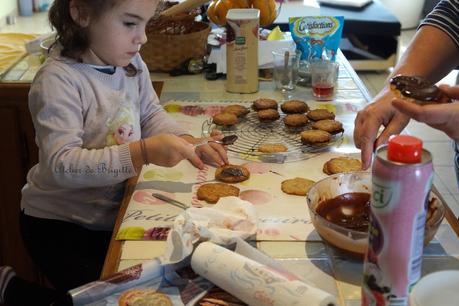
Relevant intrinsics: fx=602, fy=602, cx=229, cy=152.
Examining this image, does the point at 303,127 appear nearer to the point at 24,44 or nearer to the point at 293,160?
the point at 293,160

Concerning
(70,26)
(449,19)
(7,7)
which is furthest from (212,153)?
(7,7)

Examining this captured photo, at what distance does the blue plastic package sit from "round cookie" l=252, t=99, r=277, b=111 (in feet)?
1.12

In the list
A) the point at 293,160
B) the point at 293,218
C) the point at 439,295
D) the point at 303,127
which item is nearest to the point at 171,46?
the point at 303,127

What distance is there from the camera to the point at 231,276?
0.88m

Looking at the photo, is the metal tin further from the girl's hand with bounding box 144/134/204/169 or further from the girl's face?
the girl's face

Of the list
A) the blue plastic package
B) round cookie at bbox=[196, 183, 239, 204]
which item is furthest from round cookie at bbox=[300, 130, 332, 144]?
the blue plastic package

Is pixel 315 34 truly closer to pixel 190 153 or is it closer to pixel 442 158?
pixel 190 153

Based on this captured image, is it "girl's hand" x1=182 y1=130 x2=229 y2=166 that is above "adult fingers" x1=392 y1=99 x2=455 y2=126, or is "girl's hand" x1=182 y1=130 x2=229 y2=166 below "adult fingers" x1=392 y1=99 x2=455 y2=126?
below

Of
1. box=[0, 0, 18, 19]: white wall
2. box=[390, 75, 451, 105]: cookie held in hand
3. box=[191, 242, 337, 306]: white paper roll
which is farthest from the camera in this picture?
box=[0, 0, 18, 19]: white wall

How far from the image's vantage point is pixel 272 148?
4.73 feet

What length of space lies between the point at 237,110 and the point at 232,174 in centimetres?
39

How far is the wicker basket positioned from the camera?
198 centimetres

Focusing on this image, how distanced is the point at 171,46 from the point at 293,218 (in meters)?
1.02

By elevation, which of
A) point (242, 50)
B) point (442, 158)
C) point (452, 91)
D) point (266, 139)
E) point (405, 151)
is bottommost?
point (442, 158)
